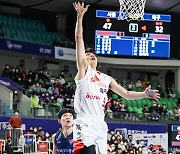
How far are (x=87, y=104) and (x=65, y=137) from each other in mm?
1493

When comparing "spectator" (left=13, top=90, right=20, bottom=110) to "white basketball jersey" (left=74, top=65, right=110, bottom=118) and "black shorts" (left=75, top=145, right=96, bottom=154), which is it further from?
"black shorts" (left=75, top=145, right=96, bottom=154)

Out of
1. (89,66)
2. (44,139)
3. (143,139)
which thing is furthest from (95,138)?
(143,139)

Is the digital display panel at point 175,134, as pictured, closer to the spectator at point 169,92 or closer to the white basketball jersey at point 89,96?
the spectator at point 169,92

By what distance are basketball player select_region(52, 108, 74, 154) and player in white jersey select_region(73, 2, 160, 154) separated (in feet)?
3.83

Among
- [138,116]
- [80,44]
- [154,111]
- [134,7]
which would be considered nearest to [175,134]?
[154,111]

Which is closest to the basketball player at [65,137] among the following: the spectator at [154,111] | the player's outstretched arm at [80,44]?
the player's outstretched arm at [80,44]

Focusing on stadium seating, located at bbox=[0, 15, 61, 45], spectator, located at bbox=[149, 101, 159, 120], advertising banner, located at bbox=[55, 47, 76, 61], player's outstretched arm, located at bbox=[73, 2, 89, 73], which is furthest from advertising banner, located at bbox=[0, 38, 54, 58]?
player's outstretched arm, located at bbox=[73, 2, 89, 73]

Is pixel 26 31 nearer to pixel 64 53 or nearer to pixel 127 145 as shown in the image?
pixel 64 53

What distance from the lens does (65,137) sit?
7895mm

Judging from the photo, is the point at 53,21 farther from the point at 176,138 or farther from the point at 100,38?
the point at 176,138

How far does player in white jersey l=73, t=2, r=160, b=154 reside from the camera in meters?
6.39

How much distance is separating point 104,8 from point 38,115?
11725 mm

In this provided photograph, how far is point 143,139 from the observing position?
28.1 metres

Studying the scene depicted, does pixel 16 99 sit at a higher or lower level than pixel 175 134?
higher
